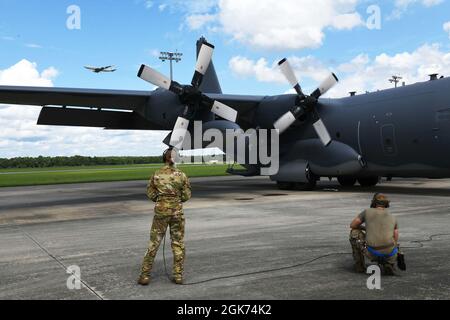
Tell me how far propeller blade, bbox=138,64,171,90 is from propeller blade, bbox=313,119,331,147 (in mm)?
6351

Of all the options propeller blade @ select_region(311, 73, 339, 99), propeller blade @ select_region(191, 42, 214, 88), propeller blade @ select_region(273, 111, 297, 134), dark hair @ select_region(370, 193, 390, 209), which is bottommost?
dark hair @ select_region(370, 193, 390, 209)

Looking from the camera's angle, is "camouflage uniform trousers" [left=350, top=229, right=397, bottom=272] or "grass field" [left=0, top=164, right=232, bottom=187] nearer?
"camouflage uniform trousers" [left=350, top=229, right=397, bottom=272]

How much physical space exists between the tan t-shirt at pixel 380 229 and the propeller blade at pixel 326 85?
13.5 m

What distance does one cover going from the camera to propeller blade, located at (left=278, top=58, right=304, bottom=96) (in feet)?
60.7

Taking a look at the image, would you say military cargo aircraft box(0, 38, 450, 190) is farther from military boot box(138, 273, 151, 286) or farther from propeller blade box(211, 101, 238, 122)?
military boot box(138, 273, 151, 286)


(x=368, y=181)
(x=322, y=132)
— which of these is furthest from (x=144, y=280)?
(x=368, y=181)

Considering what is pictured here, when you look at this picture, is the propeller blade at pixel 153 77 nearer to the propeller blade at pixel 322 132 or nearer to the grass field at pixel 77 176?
the propeller blade at pixel 322 132

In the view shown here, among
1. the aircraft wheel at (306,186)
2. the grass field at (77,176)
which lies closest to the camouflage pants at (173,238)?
the aircraft wheel at (306,186)

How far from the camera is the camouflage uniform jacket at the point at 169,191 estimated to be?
5602 millimetres

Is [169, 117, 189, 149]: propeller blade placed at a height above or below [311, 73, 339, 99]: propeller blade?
below

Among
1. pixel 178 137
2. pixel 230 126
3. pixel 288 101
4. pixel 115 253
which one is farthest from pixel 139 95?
pixel 115 253

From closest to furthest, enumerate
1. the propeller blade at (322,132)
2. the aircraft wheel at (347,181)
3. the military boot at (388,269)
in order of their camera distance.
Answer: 1. the military boot at (388,269)
2. the propeller blade at (322,132)
3. the aircraft wheel at (347,181)

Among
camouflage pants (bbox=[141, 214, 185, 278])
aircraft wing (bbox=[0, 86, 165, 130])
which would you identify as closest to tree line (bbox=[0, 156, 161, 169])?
aircraft wing (bbox=[0, 86, 165, 130])

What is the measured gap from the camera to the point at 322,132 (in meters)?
17.8
